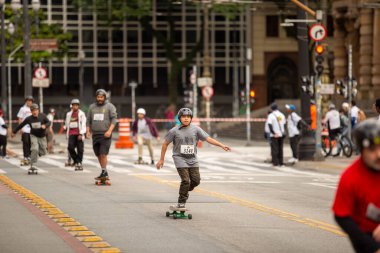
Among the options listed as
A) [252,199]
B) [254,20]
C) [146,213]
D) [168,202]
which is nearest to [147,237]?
[146,213]

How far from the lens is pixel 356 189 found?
664 centimetres

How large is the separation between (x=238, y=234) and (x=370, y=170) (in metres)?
6.87

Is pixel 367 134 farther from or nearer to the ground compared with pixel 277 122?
farther from the ground

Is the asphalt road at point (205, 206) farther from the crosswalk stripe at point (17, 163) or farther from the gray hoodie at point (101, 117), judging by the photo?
the gray hoodie at point (101, 117)

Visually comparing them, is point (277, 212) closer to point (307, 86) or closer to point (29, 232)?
point (29, 232)

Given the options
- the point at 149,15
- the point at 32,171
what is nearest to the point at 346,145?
the point at 32,171

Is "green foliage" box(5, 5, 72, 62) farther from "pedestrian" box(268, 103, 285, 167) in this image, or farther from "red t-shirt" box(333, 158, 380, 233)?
"red t-shirt" box(333, 158, 380, 233)

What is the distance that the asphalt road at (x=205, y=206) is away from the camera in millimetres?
12664

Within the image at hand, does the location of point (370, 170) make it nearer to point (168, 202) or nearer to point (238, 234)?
point (238, 234)

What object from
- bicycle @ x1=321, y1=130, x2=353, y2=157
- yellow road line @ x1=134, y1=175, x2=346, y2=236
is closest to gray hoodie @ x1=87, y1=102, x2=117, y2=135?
yellow road line @ x1=134, y1=175, x2=346, y2=236

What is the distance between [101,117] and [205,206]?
17.3 ft

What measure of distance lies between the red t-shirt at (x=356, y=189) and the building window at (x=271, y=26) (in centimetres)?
7446

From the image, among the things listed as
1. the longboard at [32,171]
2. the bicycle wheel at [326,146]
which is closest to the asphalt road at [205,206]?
the longboard at [32,171]

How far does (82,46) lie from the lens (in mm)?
81625
